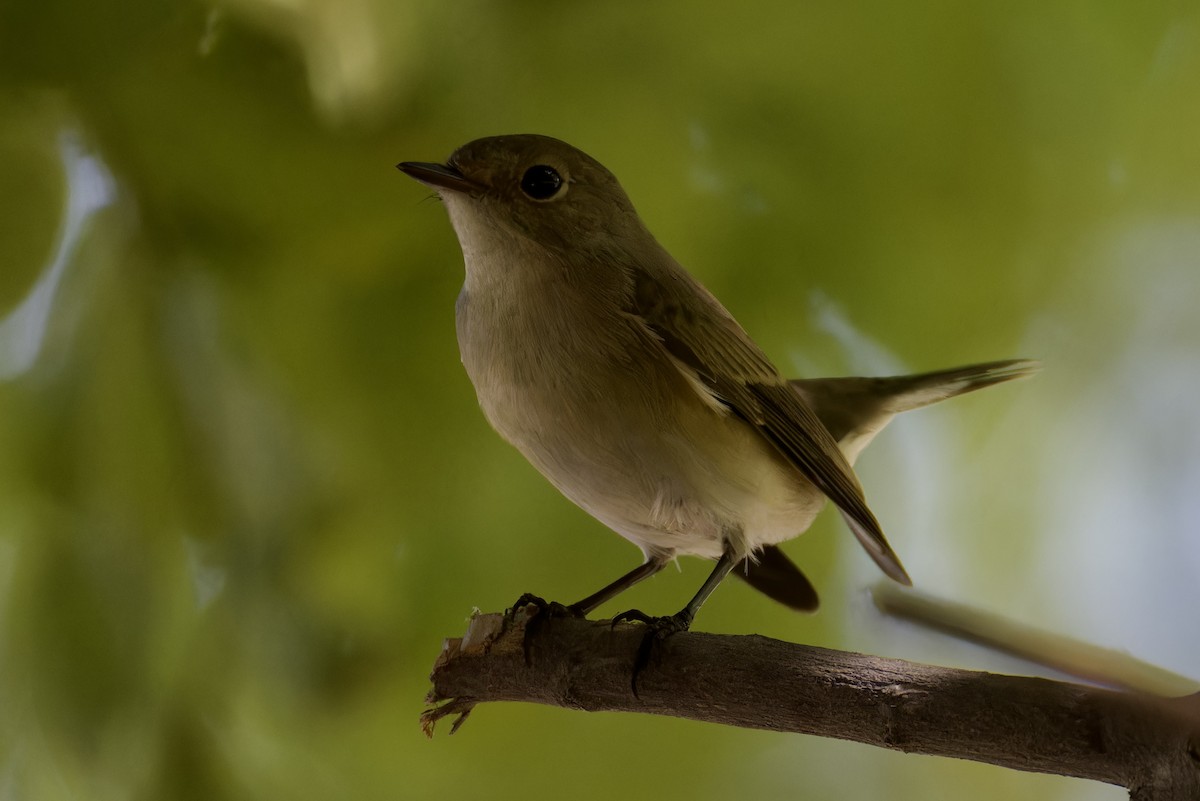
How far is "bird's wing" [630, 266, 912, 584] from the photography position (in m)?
1.29

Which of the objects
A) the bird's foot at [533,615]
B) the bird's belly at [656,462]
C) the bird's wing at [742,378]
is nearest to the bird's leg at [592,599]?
the bird's foot at [533,615]

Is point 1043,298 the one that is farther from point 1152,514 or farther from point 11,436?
point 11,436

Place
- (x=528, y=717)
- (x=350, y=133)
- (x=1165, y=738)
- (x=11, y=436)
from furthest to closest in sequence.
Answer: (x=528, y=717) < (x=350, y=133) < (x=11, y=436) < (x=1165, y=738)

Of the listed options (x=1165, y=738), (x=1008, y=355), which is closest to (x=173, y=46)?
(x=1008, y=355)

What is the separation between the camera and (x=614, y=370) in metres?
1.22

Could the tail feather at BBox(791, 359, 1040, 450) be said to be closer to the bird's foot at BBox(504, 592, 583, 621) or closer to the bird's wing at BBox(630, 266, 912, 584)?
the bird's wing at BBox(630, 266, 912, 584)

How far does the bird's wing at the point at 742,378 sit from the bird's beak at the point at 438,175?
0.85 feet

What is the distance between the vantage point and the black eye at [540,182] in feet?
4.19

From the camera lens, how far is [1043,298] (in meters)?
1.62

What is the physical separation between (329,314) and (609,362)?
0.61 m

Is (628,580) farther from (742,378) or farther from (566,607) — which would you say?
(742,378)

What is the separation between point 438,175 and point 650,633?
635mm

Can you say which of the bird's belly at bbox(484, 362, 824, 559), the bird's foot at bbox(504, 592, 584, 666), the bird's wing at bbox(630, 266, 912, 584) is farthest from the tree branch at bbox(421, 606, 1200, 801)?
the bird's wing at bbox(630, 266, 912, 584)

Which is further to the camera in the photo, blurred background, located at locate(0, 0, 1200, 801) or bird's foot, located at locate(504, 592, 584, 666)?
blurred background, located at locate(0, 0, 1200, 801)
